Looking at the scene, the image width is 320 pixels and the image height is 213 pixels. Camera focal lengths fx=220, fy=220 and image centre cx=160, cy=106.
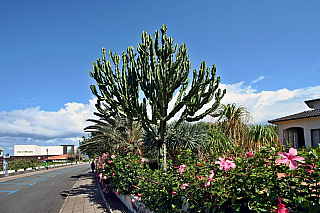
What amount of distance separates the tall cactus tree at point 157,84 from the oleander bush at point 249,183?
11.3ft

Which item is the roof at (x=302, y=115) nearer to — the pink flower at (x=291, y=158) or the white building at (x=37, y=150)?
the pink flower at (x=291, y=158)

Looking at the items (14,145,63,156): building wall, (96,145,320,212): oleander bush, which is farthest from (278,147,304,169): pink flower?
(14,145,63,156): building wall

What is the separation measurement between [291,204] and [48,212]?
26.3 feet

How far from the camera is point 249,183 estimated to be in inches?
93.8

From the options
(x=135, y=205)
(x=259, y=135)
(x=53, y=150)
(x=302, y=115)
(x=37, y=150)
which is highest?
(x=302, y=115)

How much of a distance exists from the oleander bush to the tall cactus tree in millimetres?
3446

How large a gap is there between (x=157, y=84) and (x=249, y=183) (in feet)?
16.8

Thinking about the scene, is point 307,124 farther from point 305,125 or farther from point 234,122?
point 234,122

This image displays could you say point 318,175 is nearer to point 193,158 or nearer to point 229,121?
point 193,158

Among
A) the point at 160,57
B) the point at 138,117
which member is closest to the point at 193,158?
the point at 138,117

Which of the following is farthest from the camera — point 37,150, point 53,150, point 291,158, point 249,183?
point 53,150

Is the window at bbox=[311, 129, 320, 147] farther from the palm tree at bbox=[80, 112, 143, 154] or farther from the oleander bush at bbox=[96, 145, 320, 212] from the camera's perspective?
the oleander bush at bbox=[96, 145, 320, 212]

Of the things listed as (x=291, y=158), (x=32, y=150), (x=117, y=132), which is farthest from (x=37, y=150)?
(x=291, y=158)

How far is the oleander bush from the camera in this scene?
1994mm
